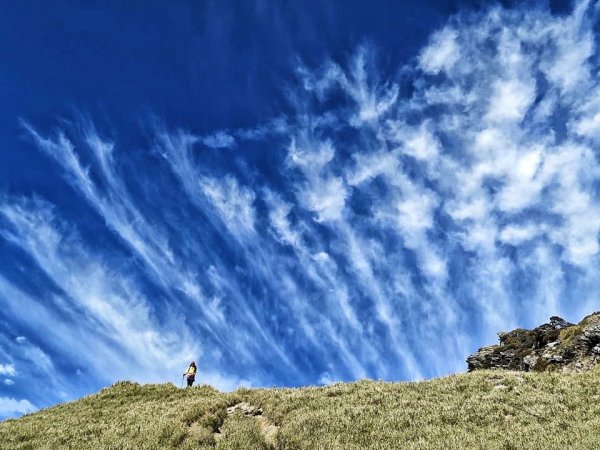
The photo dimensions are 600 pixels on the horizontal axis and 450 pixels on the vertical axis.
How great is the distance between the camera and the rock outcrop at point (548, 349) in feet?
95.6

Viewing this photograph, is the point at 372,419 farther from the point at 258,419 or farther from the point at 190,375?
the point at 190,375

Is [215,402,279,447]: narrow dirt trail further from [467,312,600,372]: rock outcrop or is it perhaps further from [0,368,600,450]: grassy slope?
[467,312,600,372]: rock outcrop

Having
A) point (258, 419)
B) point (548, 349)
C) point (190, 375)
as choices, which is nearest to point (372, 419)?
point (258, 419)

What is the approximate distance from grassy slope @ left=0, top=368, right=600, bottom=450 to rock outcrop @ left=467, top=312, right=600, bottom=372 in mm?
11983

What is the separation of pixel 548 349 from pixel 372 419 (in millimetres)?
24793

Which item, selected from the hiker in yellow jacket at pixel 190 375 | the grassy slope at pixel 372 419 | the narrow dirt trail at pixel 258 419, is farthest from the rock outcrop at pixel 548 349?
the hiker in yellow jacket at pixel 190 375

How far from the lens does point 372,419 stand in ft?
49.8

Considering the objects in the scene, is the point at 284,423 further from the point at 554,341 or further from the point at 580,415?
the point at 554,341

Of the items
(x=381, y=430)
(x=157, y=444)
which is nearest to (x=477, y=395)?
(x=381, y=430)

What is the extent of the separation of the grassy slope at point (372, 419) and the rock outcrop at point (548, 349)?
39.3 feet

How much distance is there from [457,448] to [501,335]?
34433 mm

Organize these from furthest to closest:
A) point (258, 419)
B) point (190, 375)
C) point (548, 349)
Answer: point (548, 349)
point (190, 375)
point (258, 419)

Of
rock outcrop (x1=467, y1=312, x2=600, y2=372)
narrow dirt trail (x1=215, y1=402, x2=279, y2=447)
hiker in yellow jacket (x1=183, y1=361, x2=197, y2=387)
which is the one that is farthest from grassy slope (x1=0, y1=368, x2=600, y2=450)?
rock outcrop (x1=467, y1=312, x2=600, y2=372)

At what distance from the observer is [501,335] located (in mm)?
42938
